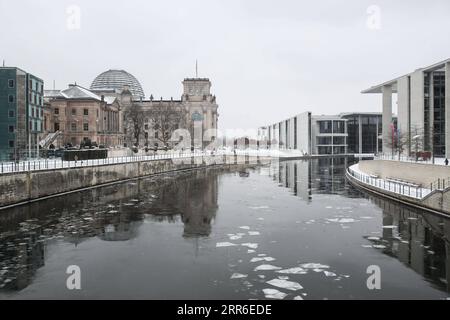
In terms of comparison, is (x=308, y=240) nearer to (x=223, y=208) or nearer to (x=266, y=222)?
(x=266, y=222)

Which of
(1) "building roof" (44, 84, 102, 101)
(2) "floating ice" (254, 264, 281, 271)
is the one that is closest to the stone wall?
(2) "floating ice" (254, 264, 281, 271)

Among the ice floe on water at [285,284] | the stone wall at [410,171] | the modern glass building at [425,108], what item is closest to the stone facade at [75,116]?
the stone wall at [410,171]

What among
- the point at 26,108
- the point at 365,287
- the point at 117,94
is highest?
the point at 117,94

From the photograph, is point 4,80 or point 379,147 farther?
point 379,147

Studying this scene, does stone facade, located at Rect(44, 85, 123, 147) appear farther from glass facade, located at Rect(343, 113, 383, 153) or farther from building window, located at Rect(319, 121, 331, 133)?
glass facade, located at Rect(343, 113, 383, 153)

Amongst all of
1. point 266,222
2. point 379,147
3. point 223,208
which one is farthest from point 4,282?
point 379,147

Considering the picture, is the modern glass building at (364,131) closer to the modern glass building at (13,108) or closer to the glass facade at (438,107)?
the glass facade at (438,107)

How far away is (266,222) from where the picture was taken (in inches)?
1121

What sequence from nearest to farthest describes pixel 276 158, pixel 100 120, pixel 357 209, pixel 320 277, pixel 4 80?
pixel 320 277 < pixel 357 209 < pixel 4 80 < pixel 100 120 < pixel 276 158

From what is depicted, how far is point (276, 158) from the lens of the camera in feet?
432

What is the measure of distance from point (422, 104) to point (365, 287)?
176ft

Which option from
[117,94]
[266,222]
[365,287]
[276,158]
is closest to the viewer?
[365,287]

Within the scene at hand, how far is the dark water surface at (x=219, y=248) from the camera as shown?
622 inches

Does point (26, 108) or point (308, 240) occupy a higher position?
point (26, 108)
